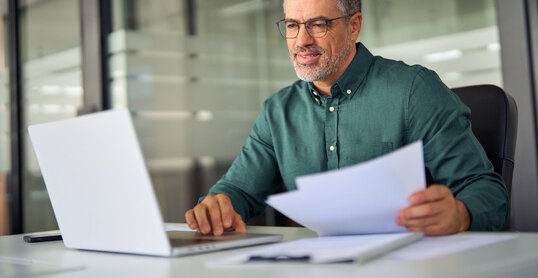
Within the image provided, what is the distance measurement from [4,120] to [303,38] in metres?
3.56

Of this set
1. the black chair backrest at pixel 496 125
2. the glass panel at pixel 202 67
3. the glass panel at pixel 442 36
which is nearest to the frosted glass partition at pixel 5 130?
the glass panel at pixel 202 67

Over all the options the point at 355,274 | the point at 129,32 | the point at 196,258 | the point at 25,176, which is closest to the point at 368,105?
the point at 196,258

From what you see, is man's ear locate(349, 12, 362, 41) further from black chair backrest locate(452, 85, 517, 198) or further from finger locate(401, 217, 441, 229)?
finger locate(401, 217, 441, 229)

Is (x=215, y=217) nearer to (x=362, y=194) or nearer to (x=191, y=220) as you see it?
(x=191, y=220)

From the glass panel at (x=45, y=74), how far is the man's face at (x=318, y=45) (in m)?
2.80

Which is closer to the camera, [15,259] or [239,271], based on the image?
[239,271]

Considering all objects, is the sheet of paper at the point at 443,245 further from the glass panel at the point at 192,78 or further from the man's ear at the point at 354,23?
the glass panel at the point at 192,78

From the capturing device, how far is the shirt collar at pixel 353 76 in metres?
1.82

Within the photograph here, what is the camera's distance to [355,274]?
86cm

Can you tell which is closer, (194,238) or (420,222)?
(420,222)

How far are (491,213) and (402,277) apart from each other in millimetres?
662

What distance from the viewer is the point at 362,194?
40.6 inches

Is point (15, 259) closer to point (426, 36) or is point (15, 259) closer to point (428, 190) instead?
point (428, 190)

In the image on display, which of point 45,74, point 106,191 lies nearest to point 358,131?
point 106,191
